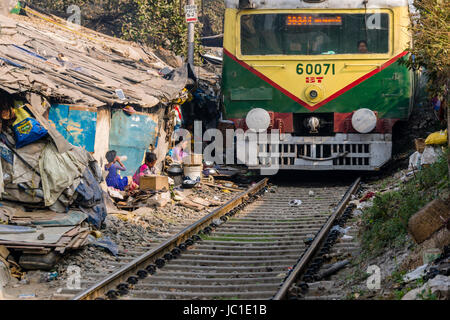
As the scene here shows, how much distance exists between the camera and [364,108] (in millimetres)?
11844

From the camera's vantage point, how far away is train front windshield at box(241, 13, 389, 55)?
1188cm

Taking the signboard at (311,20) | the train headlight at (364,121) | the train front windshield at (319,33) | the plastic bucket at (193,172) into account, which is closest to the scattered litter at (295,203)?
the train headlight at (364,121)

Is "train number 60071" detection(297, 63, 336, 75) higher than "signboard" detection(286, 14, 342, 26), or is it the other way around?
"signboard" detection(286, 14, 342, 26)

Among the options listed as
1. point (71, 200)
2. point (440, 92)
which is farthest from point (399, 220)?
point (71, 200)

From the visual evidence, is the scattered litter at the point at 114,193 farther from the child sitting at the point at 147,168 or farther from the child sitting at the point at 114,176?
the child sitting at the point at 147,168

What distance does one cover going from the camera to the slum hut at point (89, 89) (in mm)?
9523

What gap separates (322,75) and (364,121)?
45.1 inches

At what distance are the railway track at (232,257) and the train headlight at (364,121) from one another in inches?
73.3

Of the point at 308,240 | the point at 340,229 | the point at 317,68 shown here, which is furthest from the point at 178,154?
the point at 308,240

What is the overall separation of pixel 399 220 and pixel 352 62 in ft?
19.0

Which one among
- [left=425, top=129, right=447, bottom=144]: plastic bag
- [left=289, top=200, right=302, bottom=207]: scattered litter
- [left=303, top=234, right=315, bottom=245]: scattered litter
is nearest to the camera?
[left=303, top=234, right=315, bottom=245]: scattered litter

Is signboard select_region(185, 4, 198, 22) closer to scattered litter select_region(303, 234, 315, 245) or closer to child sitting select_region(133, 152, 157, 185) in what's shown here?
child sitting select_region(133, 152, 157, 185)

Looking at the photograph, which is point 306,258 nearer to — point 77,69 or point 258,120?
point 258,120

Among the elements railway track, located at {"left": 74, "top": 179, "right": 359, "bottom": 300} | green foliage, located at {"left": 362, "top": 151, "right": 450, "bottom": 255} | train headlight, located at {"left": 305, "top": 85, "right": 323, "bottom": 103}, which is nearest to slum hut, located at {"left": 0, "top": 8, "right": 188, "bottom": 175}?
railway track, located at {"left": 74, "top": 179, "right": 359, "bottom": 300}
